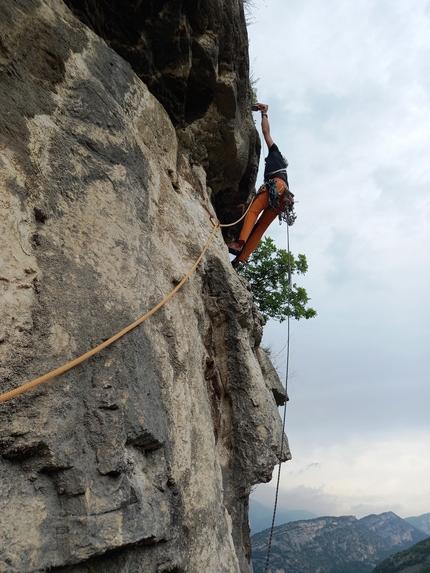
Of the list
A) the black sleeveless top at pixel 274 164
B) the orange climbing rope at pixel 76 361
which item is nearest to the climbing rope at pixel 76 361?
the orange climbing rope at pixel 76 361

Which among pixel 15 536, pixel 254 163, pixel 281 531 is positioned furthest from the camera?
pixel 281 531

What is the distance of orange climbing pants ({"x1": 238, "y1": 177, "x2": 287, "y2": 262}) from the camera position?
27.2 feet

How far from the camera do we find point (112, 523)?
106 inches

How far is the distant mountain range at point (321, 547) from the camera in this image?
58613mm

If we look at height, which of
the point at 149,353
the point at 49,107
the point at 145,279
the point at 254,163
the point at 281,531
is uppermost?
the point at 254,163

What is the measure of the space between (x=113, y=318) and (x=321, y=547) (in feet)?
261

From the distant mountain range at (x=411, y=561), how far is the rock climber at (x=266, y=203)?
42.5 metres

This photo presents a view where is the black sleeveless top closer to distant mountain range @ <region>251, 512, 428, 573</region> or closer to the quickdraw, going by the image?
the quickdraw

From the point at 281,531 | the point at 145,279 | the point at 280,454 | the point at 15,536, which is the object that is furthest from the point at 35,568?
the point at 281,531

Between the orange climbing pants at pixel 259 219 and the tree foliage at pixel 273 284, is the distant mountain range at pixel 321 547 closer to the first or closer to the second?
the tree foliage at pixel 273 284

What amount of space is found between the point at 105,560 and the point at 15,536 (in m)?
0.69

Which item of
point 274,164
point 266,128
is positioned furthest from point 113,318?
point 266,128

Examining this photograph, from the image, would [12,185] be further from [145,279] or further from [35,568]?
[35,568]

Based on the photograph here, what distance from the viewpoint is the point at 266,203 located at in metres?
8.40
